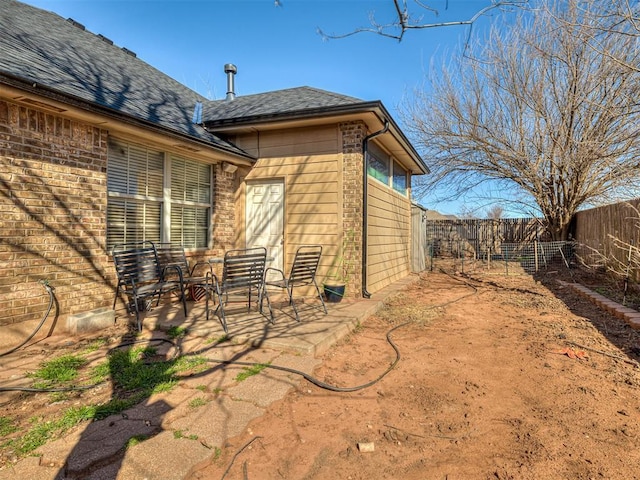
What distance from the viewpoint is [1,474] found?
1614 millimetres

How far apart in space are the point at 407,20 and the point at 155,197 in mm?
3930

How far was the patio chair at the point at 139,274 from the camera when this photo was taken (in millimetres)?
3957

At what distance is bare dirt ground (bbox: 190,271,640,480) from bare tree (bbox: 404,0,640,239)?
7726mm

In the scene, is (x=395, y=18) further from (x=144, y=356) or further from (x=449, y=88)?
(x=449, y=88)

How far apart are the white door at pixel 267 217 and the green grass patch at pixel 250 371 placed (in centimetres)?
336

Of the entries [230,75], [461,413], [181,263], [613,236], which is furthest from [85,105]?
[613,236]

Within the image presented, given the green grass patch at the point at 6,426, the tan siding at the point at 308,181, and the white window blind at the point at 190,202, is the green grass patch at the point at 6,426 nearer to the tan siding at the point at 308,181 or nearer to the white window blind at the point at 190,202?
the white window blind at the point at 190,202

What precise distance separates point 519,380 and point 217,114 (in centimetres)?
656

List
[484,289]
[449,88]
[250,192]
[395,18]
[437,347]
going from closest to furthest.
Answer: [395,18] → [437,347] → [250,192] → [484,289] → [449,88]

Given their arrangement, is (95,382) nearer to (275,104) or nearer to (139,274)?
(139,274)

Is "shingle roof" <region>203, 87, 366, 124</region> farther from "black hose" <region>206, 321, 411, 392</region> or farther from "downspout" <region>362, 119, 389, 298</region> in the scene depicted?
"black hose" <region>206, 321, 411, 392</region>

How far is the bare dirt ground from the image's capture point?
5.94 feet

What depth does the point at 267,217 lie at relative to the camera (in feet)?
21.1

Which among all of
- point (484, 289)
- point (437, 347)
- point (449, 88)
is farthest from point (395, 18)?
point (449, 88)
